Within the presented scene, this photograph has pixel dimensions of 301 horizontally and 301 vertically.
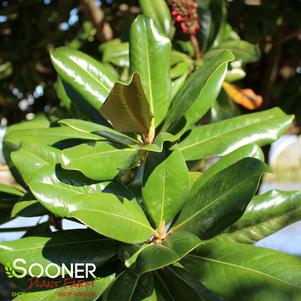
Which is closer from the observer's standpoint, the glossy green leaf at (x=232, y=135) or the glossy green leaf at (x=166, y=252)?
the glossy green leaf at (x=166, y=252)

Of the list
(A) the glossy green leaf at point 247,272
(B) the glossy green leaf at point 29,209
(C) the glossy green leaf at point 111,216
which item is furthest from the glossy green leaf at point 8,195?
(A) the glossy green leaf at point 247,272

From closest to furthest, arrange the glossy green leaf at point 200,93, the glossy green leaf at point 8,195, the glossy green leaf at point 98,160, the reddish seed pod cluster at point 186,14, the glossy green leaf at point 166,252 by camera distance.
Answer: the glossy green leaf at point 166,252 → the glossy green leaf at point 98,160 → the glossy green leaf at point 200,93 → the glossy green leaf at point 8,195 → the reddish seed pod cluster at point 186,14

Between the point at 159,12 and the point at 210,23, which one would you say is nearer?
the point at 159,12

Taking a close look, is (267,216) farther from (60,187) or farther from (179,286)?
(60,187)

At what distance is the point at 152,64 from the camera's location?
1.14 m

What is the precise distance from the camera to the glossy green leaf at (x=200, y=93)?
106cm

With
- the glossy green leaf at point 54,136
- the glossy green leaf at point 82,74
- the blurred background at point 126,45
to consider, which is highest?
the glossy green leaf at point 82,74

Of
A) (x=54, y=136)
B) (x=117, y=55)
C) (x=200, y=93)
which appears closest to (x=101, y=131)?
(x=54, y=136)

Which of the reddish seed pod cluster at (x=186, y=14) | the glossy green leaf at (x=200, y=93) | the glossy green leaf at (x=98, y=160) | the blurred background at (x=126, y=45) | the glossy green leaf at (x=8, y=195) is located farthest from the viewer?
the blurred background at (x=126, y=45)

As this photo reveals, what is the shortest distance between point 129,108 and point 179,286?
34 centimetres

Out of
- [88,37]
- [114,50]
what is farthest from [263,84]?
[114,50]

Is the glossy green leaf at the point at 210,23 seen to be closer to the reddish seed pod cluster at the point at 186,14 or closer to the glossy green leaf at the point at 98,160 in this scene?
the reddish seed pod cluster at the point at 186,14

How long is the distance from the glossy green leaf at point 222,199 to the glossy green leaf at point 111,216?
0.08m

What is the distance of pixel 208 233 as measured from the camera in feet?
3.17
